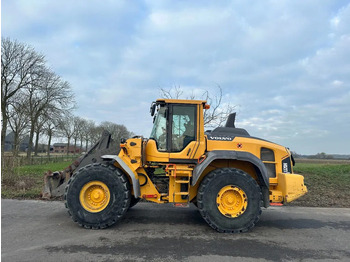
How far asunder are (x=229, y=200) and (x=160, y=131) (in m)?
2.01

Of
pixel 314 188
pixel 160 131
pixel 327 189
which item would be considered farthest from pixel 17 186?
pixel 327 189

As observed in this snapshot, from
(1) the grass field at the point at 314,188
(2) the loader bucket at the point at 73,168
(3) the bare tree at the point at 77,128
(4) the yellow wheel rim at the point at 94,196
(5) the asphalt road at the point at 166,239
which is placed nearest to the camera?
(5) the asphalt road at the point at 166,239

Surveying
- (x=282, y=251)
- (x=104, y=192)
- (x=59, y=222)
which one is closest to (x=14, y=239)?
(x=59, y=222)

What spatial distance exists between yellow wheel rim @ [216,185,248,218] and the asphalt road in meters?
0.42

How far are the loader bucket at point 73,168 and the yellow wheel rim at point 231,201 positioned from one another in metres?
2.42

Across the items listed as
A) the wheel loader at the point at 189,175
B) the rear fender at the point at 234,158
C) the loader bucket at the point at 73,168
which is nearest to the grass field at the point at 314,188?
the loader bucket at the point at 73,168

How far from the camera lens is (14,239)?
4273mm

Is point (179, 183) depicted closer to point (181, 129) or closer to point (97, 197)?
point (181, 129)

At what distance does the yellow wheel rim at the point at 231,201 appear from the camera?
489cm

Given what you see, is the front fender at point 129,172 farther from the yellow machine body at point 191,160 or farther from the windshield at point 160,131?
the windshield at point 160,131

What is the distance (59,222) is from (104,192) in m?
1.24

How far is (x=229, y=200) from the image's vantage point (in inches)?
195

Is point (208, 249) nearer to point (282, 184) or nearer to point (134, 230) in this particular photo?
point (134, 230)

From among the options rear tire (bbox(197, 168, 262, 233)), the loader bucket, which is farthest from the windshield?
rear tire (bbox(197, 168, 262, 233))
